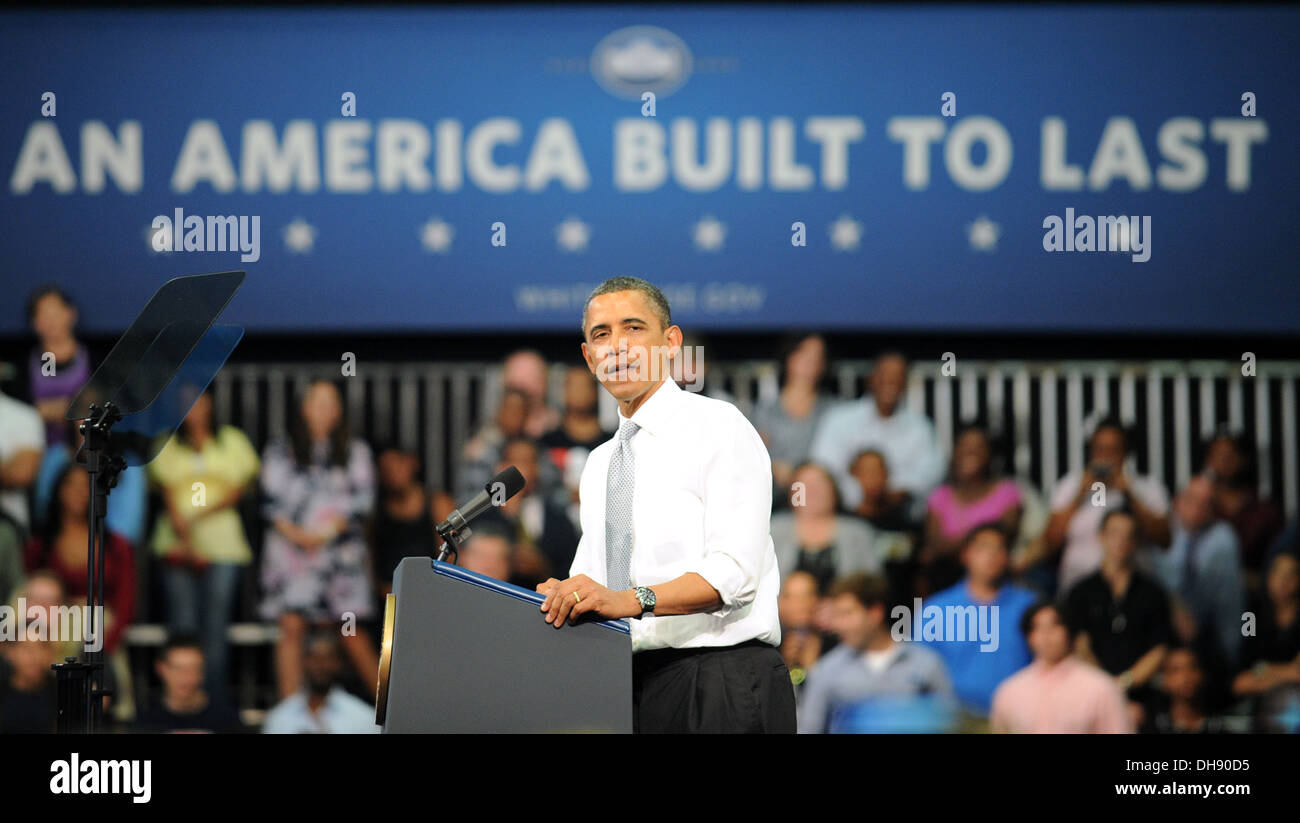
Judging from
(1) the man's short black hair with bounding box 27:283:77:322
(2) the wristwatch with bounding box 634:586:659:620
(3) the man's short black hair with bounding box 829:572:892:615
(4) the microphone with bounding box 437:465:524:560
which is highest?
(1) the man's short black hair with bounding box 27:283:77:322

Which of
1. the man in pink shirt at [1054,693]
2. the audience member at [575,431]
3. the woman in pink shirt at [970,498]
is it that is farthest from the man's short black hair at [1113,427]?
the audience member at [575,431]

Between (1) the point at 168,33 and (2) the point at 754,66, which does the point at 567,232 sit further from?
(1) the point at 168,33

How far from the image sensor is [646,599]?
9.14 feet

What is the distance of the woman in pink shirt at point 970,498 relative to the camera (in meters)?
6.23

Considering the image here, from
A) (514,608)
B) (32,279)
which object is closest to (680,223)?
(32,279)

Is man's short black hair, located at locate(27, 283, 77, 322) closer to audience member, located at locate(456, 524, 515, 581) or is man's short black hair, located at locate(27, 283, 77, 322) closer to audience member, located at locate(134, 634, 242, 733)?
audience member, located at locate(134, 634, 242, 733)

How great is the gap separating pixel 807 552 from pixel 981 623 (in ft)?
2.46

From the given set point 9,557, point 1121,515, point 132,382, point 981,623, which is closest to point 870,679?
point 981,623

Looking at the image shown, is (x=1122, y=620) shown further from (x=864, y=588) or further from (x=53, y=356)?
(x=53, y=356)

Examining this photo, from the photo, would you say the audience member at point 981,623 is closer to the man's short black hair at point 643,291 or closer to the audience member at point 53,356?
the man's short black hair at point 643,291

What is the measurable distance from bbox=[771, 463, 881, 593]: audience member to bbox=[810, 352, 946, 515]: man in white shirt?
27cm

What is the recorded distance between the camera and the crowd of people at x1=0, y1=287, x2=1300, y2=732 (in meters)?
5.64

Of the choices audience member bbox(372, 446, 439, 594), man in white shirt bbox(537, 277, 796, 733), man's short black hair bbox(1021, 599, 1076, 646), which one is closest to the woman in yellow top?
audience member bbox(372, 446, 439, 594)
